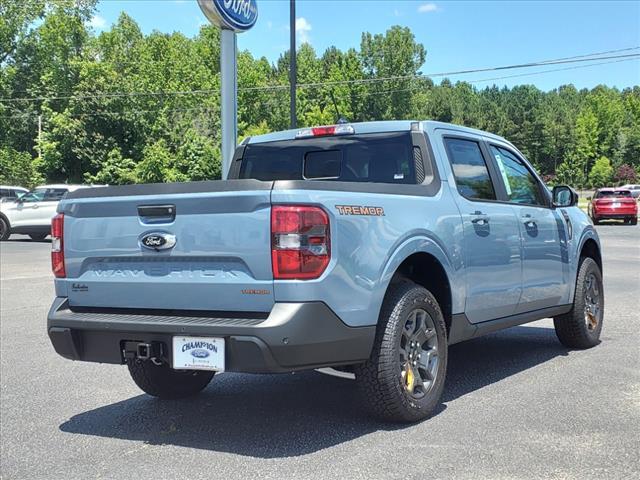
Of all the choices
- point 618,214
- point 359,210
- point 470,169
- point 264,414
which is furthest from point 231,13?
point 618,214

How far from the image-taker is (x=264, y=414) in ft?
15.3

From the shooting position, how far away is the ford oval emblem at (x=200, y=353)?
3717mm

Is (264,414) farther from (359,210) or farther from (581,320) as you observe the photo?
(581,320)

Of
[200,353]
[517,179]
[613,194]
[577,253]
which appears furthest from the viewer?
[613,194]

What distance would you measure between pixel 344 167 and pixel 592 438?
8.33ft

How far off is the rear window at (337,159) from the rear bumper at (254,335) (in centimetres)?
152

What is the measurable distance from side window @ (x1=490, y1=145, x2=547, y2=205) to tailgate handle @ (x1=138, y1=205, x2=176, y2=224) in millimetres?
2931

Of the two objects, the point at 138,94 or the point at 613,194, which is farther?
the point at 138,94

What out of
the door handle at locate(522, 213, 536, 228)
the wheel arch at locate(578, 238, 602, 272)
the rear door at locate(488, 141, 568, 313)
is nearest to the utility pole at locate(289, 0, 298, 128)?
the wheel arch at locate(578, 238, 602, 272)

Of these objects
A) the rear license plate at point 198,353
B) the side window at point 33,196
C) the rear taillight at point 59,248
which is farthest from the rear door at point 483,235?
the side window at point 33,196

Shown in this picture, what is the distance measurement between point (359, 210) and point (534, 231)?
95.2 inches

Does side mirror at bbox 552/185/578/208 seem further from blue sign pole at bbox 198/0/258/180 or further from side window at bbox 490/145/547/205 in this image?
blue sign pole at bbox 198/0/258/180

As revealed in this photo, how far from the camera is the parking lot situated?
365 cm

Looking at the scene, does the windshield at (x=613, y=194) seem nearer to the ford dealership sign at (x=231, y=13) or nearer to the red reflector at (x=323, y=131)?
the ford dealership sign at (x=231, y=13)
